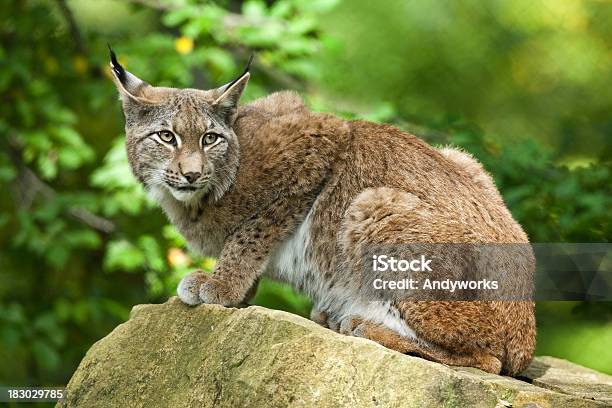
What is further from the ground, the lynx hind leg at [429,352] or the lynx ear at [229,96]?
the lynx ear at [229,96]

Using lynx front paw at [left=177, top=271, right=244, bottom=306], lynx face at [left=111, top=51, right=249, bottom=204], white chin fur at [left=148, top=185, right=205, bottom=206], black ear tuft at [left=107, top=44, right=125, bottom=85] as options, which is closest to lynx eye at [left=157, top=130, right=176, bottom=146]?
lynx face at [left=111, top=51, right=249, bottom=204]

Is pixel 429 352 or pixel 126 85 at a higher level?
pixel 126 85

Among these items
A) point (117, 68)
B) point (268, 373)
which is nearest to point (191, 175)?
point (117, 68)

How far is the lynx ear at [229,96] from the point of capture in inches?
221

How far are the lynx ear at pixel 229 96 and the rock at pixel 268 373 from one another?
1142mm

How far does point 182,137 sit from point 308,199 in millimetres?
790

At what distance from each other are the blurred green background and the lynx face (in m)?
2.26

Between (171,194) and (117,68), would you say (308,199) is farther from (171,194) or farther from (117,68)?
(117,68)


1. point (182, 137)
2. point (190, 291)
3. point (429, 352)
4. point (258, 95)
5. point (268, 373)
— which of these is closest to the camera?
point (268, 373)

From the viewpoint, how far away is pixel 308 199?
18.4ft

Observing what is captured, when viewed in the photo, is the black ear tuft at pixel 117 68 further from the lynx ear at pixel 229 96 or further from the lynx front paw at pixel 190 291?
the lynx front paw at pixel 190 291

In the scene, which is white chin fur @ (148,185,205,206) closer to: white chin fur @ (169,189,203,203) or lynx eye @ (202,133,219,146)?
white chin fur @ (169,189,203,203)

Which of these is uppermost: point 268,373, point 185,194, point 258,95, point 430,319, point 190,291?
point 258,95

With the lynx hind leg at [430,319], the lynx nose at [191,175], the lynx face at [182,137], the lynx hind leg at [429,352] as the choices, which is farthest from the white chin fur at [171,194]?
the lynx hind leg at [429,352]
